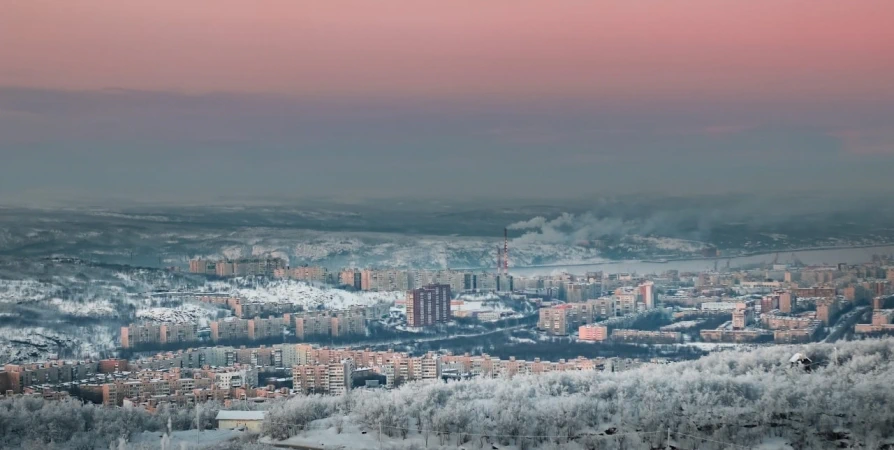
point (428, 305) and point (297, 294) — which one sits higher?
point (297, 294)

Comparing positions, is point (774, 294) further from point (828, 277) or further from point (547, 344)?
point (547, 344)

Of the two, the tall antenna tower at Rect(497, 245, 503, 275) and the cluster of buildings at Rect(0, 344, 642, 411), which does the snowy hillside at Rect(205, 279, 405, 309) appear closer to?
the tall antenna tower at Rect(497, 245, 503, 275)

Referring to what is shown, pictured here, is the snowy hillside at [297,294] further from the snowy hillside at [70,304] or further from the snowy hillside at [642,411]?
the snowy hillside at [642,411]

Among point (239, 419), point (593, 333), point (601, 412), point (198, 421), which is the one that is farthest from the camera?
point (593, 333)

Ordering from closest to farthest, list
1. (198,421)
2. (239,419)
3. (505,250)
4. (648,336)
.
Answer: (198,421) < (239,419) < (648,336) < (505,250)

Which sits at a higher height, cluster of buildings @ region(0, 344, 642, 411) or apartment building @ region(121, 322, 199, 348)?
apartment building @ region(121, 322, 199, 348)

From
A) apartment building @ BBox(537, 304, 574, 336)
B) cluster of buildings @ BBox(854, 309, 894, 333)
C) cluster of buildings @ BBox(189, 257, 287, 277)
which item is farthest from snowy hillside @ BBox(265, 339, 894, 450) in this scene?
cluster of buildings @ BBox(189, 257, 287, 277)

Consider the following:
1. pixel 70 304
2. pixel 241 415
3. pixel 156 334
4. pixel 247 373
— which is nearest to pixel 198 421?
pixel 241 415

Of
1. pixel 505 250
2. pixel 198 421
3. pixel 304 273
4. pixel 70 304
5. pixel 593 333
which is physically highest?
pixel 505 250

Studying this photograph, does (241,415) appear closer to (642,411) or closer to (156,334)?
(642,411)

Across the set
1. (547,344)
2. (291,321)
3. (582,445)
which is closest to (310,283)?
(291,321)
